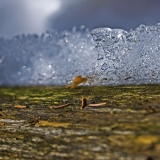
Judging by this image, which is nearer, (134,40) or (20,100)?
(134,40)

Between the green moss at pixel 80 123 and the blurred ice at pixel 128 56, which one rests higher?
the blurred ice at pixel 128 56

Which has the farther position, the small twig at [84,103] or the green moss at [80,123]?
the small twig at [84,103]

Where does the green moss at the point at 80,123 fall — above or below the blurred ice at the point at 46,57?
below

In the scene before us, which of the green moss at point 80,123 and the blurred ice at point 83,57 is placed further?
the blurred ice at point 83,57

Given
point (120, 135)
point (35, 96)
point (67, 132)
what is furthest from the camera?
point (35, 96)

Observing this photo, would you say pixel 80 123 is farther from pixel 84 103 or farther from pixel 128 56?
pixel 128 56

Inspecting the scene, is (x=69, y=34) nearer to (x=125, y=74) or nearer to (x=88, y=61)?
(x=88, y=61)

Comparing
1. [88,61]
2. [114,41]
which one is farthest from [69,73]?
[114,41]

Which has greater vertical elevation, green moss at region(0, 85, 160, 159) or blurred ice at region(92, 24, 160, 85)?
blurred ice at region(92, 24, 160, 85)
